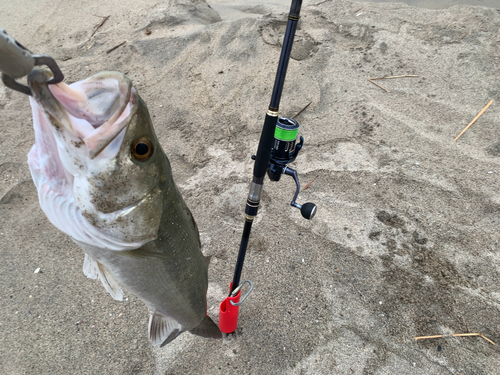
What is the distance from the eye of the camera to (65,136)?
0.97m

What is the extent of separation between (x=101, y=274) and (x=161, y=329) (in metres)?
0.66

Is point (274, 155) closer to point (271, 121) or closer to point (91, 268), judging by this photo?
point (271, 121)

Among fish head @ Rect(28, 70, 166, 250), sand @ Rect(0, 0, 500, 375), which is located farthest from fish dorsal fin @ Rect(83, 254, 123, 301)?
sand @ Rect(0, 0, 500, 375)

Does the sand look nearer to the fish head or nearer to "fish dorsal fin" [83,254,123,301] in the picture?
"fish dorsal fin" [83,254,123,301]

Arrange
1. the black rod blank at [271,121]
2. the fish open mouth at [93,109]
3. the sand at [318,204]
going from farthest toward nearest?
the sand at [318,204] → the black rod blank at [271,121] → the fish open mouth at [93,109]

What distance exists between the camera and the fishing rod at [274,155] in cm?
133

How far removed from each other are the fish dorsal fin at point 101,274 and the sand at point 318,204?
99cm

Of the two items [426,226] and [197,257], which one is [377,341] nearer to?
[426,226]

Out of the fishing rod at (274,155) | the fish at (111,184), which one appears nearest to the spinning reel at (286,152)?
the fishing rod at (274,155)

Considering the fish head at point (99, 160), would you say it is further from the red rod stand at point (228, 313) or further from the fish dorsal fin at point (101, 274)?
the red rod stand at point (228, 313)

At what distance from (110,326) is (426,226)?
2.95 meters

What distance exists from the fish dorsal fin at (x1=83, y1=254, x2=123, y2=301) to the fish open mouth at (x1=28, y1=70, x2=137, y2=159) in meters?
0.72

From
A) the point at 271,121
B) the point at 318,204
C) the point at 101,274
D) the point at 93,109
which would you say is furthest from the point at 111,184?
the point at 318,204

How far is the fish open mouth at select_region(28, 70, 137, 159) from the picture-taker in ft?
3.03
